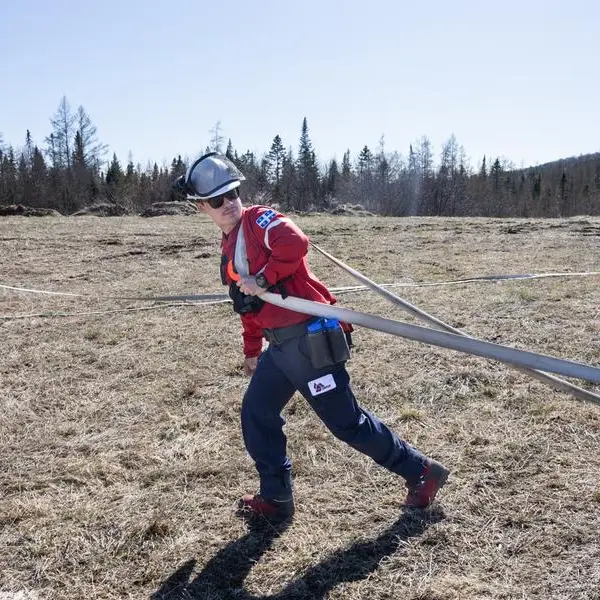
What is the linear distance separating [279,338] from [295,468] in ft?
3.86

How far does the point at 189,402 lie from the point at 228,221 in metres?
2.19

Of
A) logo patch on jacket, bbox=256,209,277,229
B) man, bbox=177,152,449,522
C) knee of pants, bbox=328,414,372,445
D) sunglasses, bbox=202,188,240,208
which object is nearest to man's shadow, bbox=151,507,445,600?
man, bbox=177,152,449,522

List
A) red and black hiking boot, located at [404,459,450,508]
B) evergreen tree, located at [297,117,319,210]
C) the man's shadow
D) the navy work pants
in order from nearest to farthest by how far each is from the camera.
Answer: the man's shadow, the navy work pants, red and black hiking boot, located at [404,459,450,508], evergreen tree, located at [297,117,319,210]

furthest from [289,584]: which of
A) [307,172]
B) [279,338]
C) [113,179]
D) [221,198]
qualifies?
[307,172]

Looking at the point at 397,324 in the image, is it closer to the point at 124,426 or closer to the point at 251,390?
the point at 251,390

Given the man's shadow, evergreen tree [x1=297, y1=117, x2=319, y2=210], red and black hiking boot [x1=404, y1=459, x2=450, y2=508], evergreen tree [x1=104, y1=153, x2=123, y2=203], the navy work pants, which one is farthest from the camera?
evergreen tree [x1=297, y1=117, x2=319, y2=210]

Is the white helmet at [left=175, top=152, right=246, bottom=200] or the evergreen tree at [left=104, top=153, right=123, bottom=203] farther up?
the evergreen tree at [left=104, top=153, right=123, bottom=203]

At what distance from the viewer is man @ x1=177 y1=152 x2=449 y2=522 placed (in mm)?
2520

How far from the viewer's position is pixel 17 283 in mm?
9438

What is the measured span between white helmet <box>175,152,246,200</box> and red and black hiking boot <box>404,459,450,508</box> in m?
1.67

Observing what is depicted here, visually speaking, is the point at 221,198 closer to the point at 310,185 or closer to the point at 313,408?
the point at 313,408

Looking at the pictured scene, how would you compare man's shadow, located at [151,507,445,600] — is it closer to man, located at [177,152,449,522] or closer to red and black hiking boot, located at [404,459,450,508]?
red and black hiking boot, located at [404,459,450,508]

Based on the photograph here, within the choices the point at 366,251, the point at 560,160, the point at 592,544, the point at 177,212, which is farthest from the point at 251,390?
the point at 560,160

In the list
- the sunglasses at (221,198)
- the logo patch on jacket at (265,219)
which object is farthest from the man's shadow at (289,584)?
the sunglasses at (221,198)
